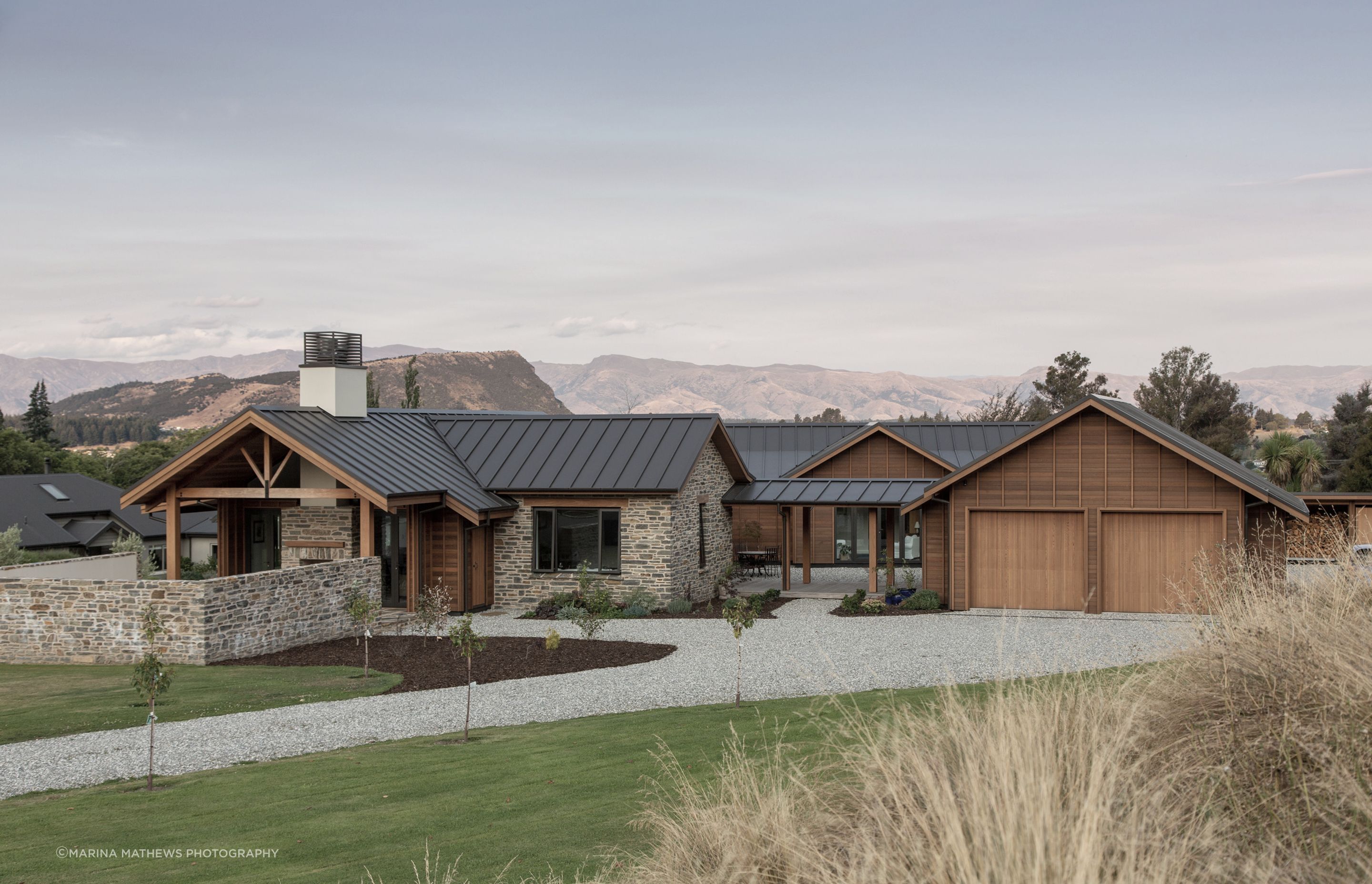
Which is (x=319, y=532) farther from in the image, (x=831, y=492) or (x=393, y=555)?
(x=831, y=492)

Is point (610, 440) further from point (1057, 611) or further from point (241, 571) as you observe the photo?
point (1057, 611)

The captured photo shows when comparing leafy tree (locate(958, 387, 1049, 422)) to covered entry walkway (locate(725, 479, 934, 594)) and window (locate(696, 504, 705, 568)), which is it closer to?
covered entry walkway (locate(725, 479, 934, 594))

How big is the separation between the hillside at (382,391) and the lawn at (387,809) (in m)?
94.2

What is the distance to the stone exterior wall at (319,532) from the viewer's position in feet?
68.8

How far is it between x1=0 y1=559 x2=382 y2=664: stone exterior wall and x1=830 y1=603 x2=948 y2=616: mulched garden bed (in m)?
10.4

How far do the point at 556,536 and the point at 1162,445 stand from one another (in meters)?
12.2

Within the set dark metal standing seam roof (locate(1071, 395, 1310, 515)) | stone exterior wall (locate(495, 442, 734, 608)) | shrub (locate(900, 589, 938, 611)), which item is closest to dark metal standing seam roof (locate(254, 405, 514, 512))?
stone exterior wall (locate(495, 442, 734, 608))

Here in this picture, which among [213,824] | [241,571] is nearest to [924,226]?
[241,571]

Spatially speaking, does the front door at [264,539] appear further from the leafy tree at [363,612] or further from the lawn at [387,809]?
the lawn at [387,809]

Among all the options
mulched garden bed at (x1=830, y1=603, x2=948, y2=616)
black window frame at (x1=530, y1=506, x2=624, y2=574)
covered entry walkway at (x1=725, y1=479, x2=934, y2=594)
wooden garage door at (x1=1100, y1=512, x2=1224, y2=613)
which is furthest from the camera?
covered entry walkway at (x1=725, y1=479, x2=934, y2=594)

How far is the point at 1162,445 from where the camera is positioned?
1923cm

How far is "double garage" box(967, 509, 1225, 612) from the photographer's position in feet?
63.5

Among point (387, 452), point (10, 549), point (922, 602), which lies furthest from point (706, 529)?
point (10, 549)

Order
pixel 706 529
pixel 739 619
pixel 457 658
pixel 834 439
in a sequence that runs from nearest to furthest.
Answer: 1. pixel 739 619
2. pixel 457 658
3. pixel 706 529
4. pixel 834 439
